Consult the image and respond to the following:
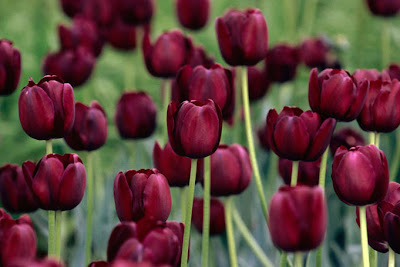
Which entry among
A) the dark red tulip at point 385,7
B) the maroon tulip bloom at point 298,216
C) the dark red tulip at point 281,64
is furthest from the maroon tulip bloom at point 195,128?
the dark red tulip at point 385,7

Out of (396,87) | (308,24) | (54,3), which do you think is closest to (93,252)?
(396,87)

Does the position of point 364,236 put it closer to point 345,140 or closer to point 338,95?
point 338,95

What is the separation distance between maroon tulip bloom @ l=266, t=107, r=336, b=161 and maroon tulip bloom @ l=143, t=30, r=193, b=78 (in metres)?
0.30

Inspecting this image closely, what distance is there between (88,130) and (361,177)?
41 centimetres

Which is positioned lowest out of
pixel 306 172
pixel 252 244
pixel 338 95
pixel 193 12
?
pixel 252 244

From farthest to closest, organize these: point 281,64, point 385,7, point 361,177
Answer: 1. point 385,7
2. point 281,64
3. point 361,177

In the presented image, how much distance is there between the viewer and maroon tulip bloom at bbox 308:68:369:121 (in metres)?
0.75

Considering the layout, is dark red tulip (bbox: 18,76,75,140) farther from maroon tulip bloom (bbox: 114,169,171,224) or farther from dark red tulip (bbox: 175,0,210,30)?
dark red tulip (bbox: 175,0,210,30)

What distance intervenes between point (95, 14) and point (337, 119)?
0.96 m

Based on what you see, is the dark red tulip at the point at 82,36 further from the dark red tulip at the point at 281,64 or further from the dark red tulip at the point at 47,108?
the dark red tulip at the point at 47,108

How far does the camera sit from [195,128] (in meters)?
0.70

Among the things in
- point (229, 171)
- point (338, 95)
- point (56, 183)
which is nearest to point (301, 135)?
point (338, 95)

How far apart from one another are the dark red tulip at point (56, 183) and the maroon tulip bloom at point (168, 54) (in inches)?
14.0

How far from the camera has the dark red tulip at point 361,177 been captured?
67 cm
